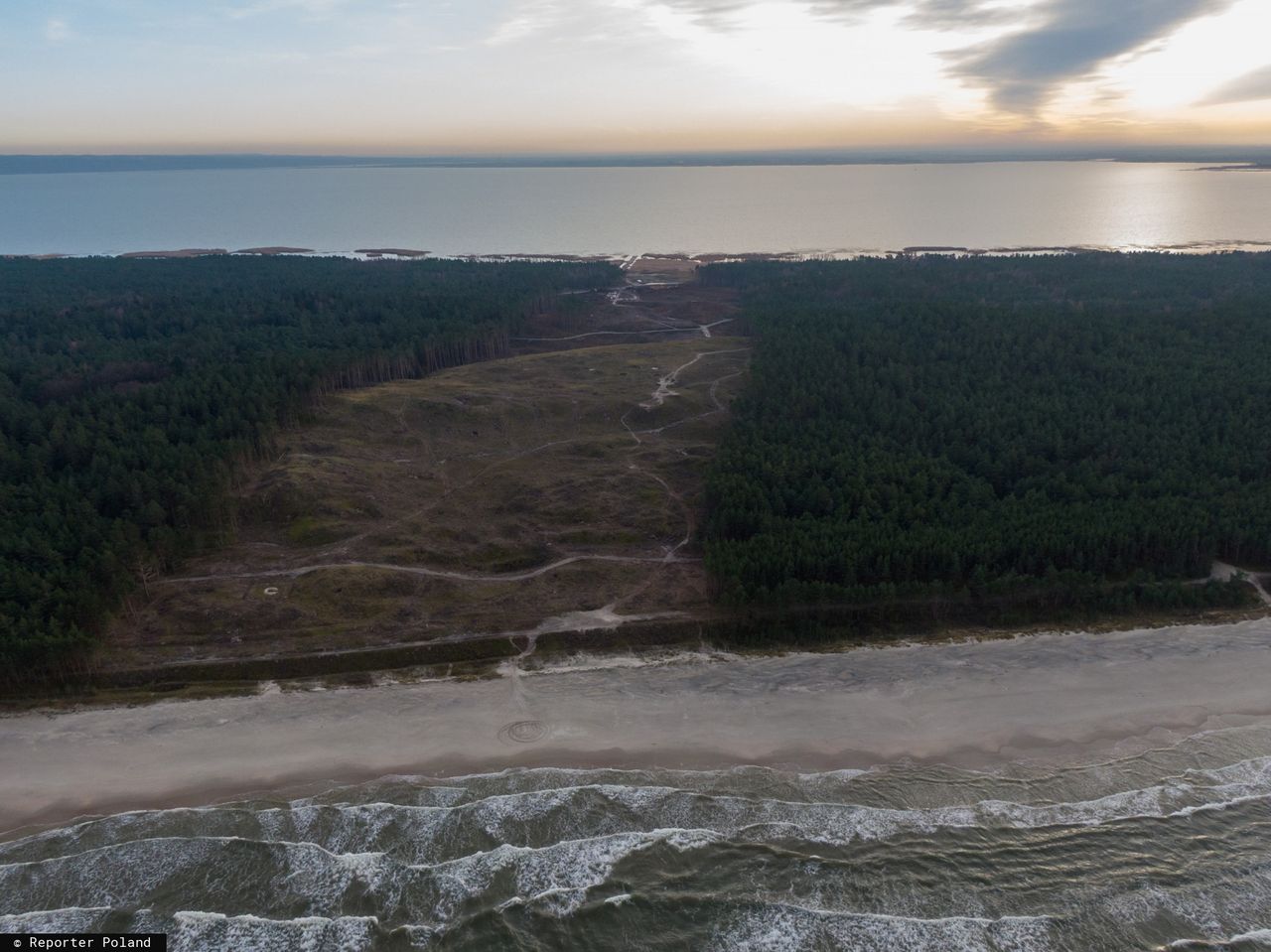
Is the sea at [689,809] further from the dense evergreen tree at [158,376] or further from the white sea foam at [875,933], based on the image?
the dense evergreen tree at [158,376]

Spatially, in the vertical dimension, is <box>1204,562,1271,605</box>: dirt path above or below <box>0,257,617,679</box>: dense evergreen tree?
below

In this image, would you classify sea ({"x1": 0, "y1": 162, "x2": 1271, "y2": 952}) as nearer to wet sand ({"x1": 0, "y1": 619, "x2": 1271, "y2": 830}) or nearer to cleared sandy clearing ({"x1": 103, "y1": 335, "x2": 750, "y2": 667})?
wet sand ({"x1": 0, "y1": 619, "x2": 1271, "y2": 830})

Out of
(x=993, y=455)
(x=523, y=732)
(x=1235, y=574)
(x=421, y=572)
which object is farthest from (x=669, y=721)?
(x=993, y=455)

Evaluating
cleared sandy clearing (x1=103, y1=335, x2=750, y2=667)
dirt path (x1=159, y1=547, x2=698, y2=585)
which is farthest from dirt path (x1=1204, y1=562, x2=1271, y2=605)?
dirt path (x1=159, y1=547, x2=698, y2=585)

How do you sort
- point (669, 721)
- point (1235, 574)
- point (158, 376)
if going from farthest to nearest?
point (158, 376) → point (1235, 574) → point (669, 721)

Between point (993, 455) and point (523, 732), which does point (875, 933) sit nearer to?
point (523, 732)

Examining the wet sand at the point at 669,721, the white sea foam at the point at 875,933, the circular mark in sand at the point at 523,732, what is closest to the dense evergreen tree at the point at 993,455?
the wet sand at the point at 669,721
